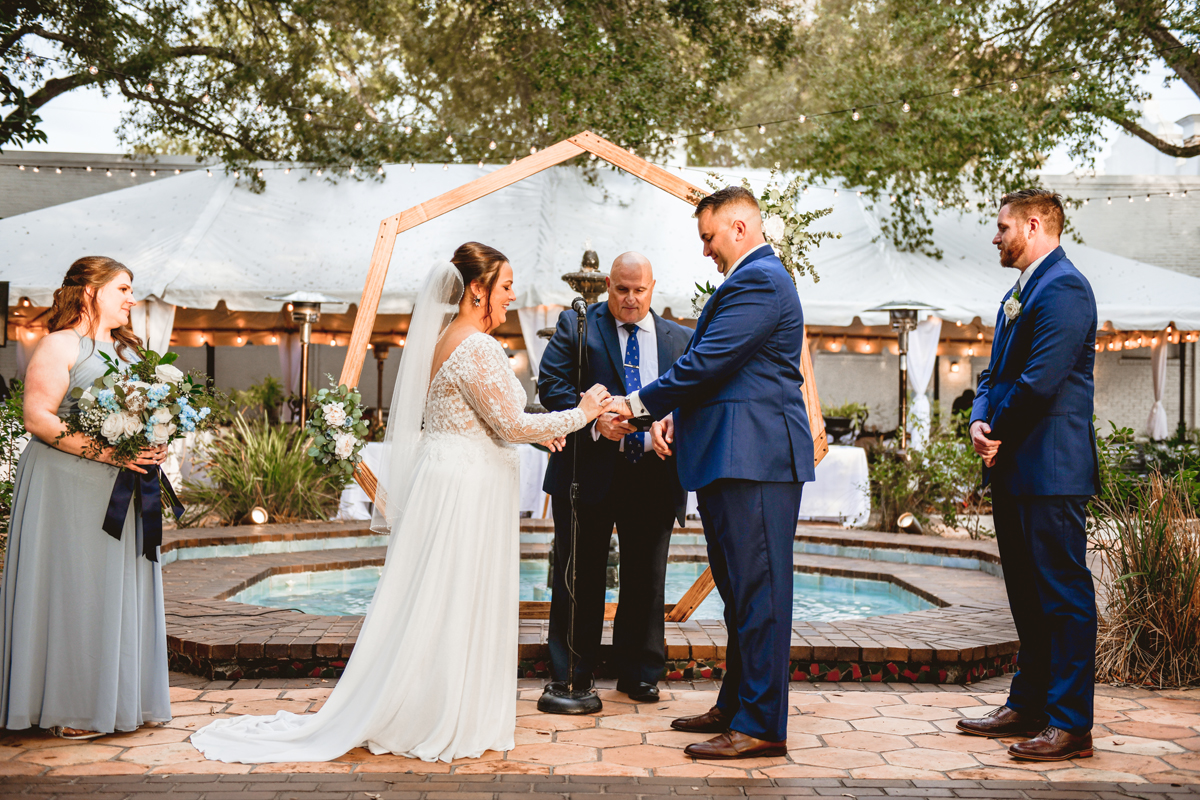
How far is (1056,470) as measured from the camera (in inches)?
135

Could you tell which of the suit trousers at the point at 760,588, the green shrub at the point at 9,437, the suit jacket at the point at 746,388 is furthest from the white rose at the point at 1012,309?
the green shrub at the point at 9,437

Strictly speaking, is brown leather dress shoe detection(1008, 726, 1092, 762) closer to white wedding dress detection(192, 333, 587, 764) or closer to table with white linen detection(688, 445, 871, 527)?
white wedding dress detection(192, 333, 587, 764)

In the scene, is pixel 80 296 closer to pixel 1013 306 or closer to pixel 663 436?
pixel 663 436

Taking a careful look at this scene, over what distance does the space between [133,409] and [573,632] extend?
1.87 meters

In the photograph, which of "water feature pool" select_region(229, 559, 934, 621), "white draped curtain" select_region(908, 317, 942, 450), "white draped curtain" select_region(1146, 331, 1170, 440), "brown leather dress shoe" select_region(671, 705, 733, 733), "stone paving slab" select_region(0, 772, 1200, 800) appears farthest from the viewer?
"white draped curtain" select_region(1146, 331, 1170, 440)

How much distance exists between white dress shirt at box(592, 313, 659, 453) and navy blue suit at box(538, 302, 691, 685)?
0.04 metres

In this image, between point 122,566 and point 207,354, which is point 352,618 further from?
point 207,354

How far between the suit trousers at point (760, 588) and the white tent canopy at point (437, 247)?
856 cm

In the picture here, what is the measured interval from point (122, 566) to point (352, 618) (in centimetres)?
166

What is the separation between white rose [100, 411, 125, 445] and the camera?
341 cm

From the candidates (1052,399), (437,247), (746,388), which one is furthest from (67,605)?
(437,247)

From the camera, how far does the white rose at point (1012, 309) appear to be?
3.65 metres

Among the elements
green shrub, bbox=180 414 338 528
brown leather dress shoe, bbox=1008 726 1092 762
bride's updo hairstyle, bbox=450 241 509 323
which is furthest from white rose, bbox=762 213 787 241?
green shrub, bbox=180 414 338 528

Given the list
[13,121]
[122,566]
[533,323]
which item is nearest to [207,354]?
[533,323]
